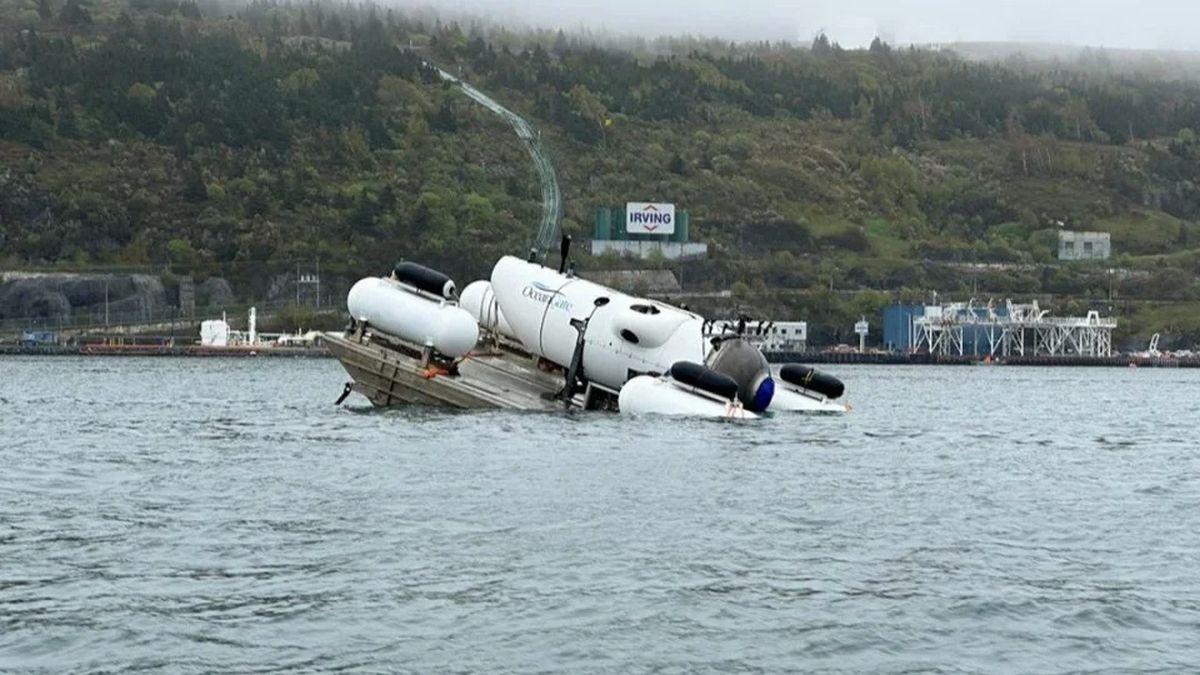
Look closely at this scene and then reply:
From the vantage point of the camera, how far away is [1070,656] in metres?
25.5

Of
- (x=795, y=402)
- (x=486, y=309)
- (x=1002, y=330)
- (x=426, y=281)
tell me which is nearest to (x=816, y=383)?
(x=795, y=402)

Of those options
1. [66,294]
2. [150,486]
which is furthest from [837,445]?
[66,294]

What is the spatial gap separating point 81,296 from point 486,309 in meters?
131

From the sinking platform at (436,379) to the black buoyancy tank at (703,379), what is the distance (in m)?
4.00

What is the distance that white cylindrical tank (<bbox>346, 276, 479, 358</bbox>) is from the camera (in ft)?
184

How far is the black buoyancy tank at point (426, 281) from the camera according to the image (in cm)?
5759

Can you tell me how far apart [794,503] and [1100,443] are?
76.1ft

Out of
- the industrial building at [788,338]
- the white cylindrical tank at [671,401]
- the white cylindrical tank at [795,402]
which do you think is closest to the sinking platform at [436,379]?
the white cylindrical tank at [671,401]

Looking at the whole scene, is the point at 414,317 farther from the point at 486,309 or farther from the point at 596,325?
the point at 596,325

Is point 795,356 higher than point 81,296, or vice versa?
point 81,296

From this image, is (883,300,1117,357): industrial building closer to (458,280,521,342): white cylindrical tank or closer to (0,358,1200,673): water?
(458,280,521,342): white cylindrical tank

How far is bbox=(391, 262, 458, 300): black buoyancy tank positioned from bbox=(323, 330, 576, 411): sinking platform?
1.54 metres

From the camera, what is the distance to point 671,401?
53156 millimetres

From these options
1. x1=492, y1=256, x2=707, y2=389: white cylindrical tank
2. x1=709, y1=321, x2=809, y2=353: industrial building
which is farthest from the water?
x1=709, y1=321, x2=809, y2=353: industrial building
